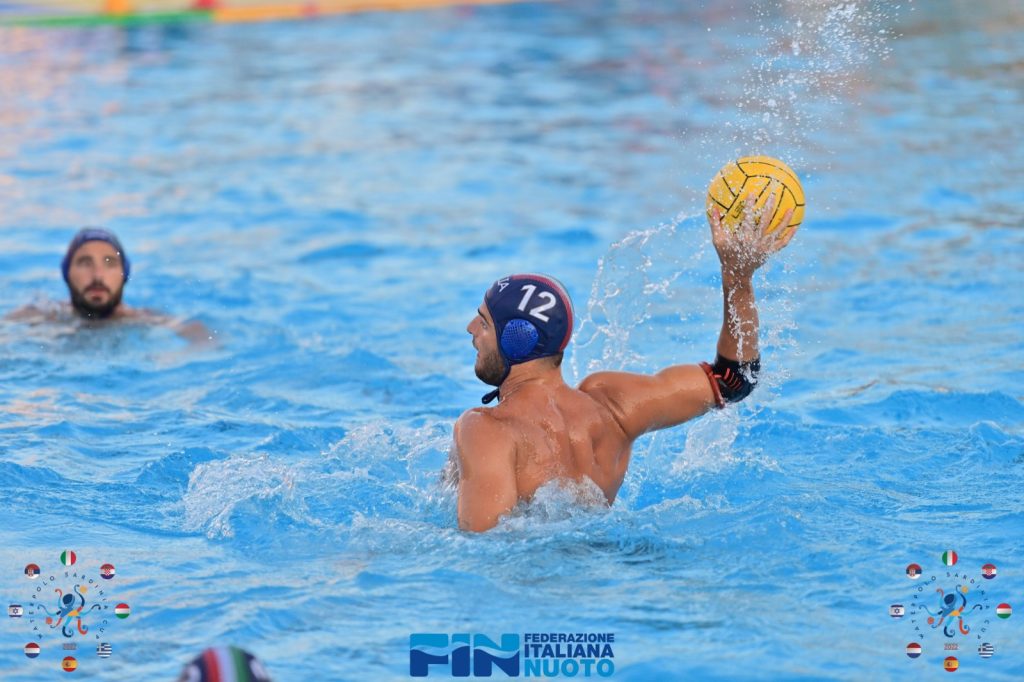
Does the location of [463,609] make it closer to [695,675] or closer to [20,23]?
[695,675]

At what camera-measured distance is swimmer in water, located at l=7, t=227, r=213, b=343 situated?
8344 millimetres

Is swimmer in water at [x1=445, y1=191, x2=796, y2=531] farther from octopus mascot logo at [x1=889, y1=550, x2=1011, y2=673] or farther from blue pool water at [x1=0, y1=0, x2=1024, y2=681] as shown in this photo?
octopus mascot logo at [x1=889, y1=550, x2=1011, y2=673]

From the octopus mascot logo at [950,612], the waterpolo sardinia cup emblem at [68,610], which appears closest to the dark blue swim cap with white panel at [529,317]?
the octopus mascot logo at [950,612]

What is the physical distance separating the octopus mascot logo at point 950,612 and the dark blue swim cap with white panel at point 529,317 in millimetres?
1440

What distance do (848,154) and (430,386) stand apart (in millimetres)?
6147

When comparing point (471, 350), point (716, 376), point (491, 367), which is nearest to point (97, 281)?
point (471, 350)

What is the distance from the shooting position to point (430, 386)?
7504 mm

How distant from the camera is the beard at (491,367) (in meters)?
4.85

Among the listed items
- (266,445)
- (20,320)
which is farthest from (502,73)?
(266,445)

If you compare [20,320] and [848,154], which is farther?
[848,154]

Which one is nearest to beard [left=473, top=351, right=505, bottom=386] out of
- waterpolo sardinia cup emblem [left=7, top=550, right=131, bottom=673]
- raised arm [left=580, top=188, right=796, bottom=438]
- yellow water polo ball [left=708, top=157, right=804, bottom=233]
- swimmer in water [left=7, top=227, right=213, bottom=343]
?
raised arm [left=580, top=188, right=796, bottom=438]

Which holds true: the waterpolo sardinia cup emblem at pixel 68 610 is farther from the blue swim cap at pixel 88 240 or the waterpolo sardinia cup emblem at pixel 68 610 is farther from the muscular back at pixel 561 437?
the blue swim cap at pixel 88 240

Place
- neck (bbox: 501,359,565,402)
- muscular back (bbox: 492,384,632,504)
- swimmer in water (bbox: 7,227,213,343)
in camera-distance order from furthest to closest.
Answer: swimmer in water (bbox: 7,227,213,343)
neck (bbox: 501,359,565,402)
muscular back (bbox: 492,384,632,504)

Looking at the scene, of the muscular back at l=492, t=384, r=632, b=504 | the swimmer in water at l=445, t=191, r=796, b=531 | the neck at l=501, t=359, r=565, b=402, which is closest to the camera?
the swimmer in water at l=445, t=191, r=796, b=531
